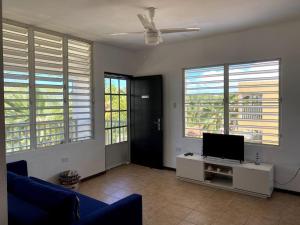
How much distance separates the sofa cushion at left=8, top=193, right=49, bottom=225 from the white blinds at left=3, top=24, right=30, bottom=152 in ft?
5.95

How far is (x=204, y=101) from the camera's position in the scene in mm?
4414

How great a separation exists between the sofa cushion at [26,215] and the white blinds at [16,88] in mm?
1814

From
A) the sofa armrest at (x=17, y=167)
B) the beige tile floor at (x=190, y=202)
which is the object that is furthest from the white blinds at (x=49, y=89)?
the beige tile floor at (x=190, y=202)

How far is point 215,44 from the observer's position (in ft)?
13.9

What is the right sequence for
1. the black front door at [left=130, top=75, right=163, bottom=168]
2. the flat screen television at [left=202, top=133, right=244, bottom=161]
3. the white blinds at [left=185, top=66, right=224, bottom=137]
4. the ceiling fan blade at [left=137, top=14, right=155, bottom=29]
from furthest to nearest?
the black front door at [left=130, top=75, right=163, bottom=168] → the white blinds at [left=185, top=66, right=224, bottom=137] → the flat screen television at [left=202, top=133, right=244, bottom=161] → the ceiling fan blade at [left=137, top=14, right=155, bottom=29]

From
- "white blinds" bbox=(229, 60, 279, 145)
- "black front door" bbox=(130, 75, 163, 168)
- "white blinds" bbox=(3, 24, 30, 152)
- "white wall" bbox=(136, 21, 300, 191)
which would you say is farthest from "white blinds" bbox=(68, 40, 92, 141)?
"white blinds" bbox=(229, 60, 279, 145)

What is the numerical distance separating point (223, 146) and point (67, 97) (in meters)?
2.93

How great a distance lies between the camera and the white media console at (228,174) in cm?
341

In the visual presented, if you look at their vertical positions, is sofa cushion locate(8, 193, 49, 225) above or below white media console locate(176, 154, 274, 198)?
above

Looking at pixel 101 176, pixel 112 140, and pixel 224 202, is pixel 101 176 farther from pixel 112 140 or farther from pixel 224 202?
pixel 224 202

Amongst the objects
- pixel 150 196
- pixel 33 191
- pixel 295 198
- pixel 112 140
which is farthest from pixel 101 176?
pixel 295 198

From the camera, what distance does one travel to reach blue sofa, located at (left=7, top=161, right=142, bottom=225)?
5.20ft

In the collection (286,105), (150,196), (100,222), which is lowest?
(150,196)

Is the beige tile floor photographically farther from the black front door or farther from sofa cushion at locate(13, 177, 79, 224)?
sofa cushion at locate(13, 177, 79, 224)
